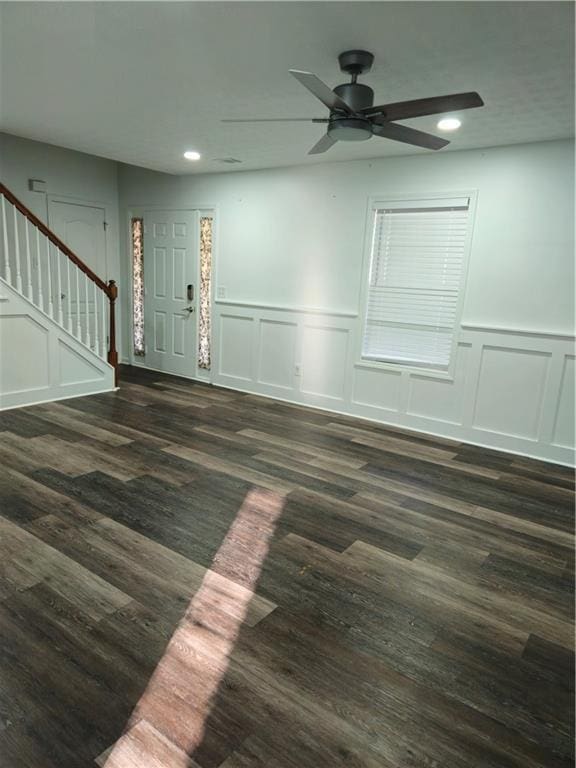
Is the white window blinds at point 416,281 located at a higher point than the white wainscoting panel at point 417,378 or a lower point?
higher

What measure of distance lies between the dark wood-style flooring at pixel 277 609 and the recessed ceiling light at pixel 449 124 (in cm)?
252

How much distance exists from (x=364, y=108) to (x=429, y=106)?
0.44 metres

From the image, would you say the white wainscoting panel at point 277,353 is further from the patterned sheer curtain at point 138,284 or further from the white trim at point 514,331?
the patterned sheer curtain at point 138,284

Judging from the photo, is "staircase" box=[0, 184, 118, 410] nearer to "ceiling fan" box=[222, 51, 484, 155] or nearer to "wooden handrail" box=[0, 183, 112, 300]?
"wooden handrail" box=[0, 183, 112, 300]

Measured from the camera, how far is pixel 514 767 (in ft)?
4.89

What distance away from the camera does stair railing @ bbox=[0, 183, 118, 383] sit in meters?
4.57

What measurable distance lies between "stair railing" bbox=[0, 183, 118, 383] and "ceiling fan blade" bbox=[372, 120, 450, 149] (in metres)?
3.41

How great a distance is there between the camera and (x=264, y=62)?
2.62 m

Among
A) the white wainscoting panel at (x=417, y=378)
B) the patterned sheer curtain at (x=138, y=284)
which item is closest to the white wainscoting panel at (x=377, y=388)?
the white wainscoting panel at (x=417, y=378)

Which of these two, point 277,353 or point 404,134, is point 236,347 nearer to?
point 277,353

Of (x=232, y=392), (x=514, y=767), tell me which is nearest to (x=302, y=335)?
(x=232, y=392)

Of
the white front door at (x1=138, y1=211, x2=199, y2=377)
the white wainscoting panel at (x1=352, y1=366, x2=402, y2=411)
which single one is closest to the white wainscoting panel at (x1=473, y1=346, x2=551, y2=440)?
the white wainscoting panel at (x1=352, y1=366, x2=402, y2=411)

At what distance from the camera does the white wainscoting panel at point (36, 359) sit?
455 cm

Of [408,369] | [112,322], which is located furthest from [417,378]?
[112,322]
